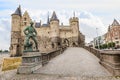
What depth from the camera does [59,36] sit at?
74.8 m

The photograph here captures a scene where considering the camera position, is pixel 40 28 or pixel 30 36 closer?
pixel 30 36

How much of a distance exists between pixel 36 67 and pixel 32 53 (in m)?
1.24

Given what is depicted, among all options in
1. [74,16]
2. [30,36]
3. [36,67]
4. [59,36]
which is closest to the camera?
[36,67]

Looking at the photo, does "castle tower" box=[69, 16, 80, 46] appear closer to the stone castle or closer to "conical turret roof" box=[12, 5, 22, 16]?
the stone castle

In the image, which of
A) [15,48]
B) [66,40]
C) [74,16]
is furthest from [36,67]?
[74,16]

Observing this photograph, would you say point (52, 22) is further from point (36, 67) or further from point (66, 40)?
point (36, 67)

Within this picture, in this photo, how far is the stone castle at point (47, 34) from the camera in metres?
71.4

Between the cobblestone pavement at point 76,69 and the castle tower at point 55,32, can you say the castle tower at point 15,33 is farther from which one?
the cobblestone pavement at point 76,69

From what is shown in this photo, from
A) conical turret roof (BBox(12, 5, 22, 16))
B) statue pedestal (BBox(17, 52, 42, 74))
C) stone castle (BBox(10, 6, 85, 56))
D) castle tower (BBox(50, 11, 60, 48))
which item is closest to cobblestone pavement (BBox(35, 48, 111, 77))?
statue pedestal (BBox(17, 52, 42, 74))

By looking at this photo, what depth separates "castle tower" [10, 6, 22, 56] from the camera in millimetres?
69375

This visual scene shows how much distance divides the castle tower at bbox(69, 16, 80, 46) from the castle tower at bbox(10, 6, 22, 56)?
77.5 ft

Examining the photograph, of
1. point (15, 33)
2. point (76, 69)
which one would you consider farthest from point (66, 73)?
point (15, 33)

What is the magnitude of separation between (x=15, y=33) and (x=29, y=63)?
61.7 m

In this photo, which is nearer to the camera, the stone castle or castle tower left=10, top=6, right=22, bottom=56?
castle tower left=10, top=6, right=22, bottom=56
